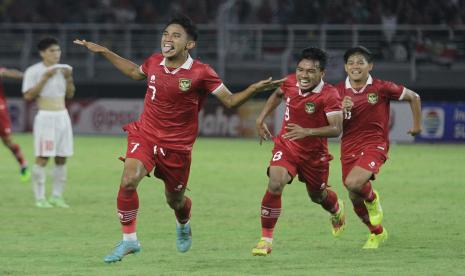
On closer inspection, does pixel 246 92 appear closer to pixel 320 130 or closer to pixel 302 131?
pixel 302 131

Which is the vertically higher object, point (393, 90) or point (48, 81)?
point (48, 81)

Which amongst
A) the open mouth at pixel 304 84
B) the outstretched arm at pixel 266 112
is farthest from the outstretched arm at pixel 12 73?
the open mouth at pixel 304 84

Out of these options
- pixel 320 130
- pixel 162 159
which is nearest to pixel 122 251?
pixel 162 159

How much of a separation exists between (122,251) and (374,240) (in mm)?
2994

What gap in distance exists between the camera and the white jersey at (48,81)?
51.8 feet

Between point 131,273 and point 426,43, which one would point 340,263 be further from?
point 426,43

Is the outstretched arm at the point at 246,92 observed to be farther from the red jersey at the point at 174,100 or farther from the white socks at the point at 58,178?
the white socks at the point at 58,178

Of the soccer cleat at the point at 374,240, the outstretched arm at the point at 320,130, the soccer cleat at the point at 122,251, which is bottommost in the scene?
A: the soccer cleat at the point at 374,240

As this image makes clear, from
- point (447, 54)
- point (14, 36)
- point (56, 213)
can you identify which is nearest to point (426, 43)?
point (447, 54)

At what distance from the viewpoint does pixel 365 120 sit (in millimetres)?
11789

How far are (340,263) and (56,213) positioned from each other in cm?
581

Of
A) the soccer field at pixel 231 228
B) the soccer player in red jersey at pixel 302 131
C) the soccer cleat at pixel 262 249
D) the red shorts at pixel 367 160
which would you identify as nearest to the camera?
the soccer field at pixel 231 228

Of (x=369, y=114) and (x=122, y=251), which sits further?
(x=369, y=114)

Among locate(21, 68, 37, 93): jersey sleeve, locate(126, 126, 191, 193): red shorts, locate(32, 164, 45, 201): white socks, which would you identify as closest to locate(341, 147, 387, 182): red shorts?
locate(126, 126, 191, 193): red shorts
